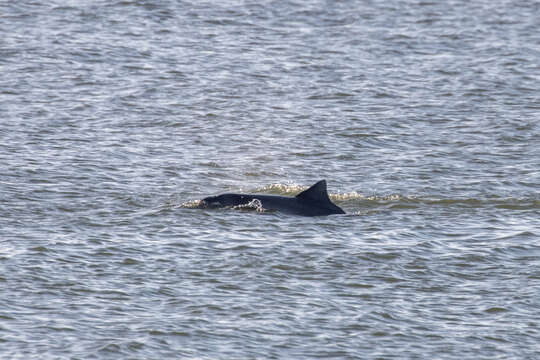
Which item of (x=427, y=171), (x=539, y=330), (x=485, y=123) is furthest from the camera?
(x=485, y=123)

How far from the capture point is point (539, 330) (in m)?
15.6

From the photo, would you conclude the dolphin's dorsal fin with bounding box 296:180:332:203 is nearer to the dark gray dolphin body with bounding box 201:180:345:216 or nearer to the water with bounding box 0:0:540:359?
the dark gray dolphin body with bounding box 201:180:345:216

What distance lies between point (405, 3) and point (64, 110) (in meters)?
24.4

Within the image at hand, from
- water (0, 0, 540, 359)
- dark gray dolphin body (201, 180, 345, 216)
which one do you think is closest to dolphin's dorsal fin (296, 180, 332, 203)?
dark gray dolphin body (201, 180, 345, 216)

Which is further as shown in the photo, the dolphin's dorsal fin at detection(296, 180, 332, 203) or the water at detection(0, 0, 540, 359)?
the dolphin's dorsal fin at detection(296, 180, 332, 203)

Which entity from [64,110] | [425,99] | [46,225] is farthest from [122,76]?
[46,225]

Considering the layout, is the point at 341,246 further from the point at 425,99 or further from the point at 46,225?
the point at 425,99

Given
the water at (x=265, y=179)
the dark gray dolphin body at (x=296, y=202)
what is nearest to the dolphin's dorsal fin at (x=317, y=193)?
the dark gray dolphin body at (x=296, y=202)

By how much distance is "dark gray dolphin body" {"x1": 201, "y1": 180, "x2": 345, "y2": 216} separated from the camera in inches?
846

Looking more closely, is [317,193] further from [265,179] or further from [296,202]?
[265,179]

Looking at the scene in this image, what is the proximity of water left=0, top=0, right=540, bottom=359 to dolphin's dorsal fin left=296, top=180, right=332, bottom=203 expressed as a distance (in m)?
0.60

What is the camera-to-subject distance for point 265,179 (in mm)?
25547

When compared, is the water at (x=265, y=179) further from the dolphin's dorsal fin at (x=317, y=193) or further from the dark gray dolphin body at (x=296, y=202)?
the dolphin's dorsal fin at (x=317, y=193)

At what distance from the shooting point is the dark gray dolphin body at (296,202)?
21.5m
